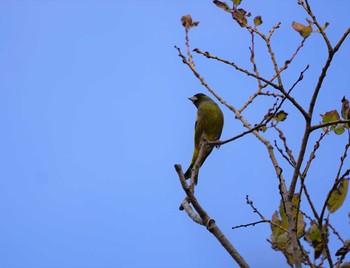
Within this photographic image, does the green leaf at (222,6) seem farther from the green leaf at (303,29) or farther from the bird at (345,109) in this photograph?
the bird at (345,109)

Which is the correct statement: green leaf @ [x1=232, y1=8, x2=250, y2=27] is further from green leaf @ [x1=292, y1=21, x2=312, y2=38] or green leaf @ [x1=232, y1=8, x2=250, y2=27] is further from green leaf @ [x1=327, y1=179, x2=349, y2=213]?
green leaf @ [x1=327, y1=179, x2=349, y2=213]

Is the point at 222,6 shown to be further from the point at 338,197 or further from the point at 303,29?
the point at 338,197

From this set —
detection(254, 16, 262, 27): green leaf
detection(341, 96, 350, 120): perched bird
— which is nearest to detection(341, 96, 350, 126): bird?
detection(341, 96, 350, 120): perched bird

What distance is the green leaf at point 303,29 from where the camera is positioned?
2336 millimetres

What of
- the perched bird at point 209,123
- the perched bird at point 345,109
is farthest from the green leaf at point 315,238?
the perched bird at point 209,123

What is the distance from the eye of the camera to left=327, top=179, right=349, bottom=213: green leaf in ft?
7.44

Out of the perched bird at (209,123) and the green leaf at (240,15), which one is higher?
the perched bird at (209,123)

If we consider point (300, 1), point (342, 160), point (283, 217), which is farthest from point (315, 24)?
point (283, 217)

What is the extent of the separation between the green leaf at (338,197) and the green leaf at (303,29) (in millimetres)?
624

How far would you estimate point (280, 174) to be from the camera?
2359 millimetres

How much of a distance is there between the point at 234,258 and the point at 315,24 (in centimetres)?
99

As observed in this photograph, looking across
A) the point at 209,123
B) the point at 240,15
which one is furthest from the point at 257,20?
the point at 209,123

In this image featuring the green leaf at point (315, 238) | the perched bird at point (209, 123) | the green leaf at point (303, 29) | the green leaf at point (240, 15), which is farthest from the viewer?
the perched bird at point (209, 123)

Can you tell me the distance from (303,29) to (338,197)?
703 mm
